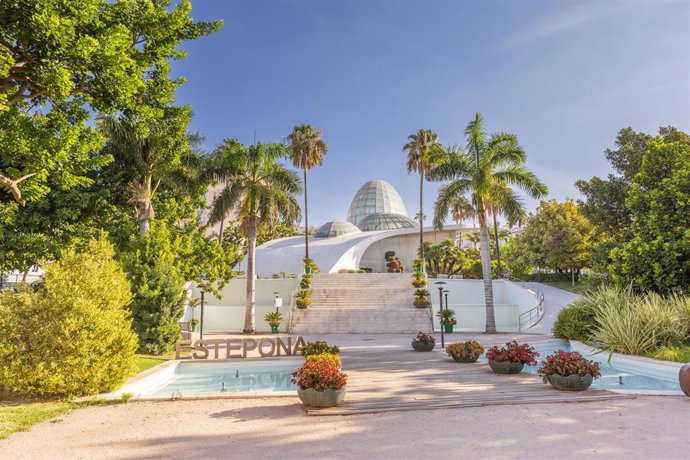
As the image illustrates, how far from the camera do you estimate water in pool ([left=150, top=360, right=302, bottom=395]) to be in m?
10.5

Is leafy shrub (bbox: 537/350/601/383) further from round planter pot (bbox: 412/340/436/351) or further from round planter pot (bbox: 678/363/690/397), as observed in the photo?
round planter pot (bbox: 412/340/436/351)

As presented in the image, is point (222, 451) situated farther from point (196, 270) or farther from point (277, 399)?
point (196, 270)

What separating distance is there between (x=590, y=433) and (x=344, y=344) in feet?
41.5

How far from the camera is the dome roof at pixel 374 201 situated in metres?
83.2

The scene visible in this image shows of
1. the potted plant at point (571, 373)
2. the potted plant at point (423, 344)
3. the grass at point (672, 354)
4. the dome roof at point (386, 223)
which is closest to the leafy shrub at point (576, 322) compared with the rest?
the grass at point (672, 354)

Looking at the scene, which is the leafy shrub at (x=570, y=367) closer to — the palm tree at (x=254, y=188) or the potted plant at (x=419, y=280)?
the palm tree at (x=254, y=188)

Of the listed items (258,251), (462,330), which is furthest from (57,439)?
(258,251)

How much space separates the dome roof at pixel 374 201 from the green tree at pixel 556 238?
4452 centimetres

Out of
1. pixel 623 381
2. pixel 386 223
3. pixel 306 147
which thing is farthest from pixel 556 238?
pixel 386 223

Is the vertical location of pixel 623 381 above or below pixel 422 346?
below

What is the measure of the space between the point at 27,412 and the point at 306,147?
25294 mm

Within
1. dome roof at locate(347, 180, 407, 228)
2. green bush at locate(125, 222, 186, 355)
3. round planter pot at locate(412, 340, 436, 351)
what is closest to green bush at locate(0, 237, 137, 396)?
green bush at locate(125, 222, 186, 355)

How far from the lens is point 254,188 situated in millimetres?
21656

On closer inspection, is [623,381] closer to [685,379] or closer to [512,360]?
[512,360]
